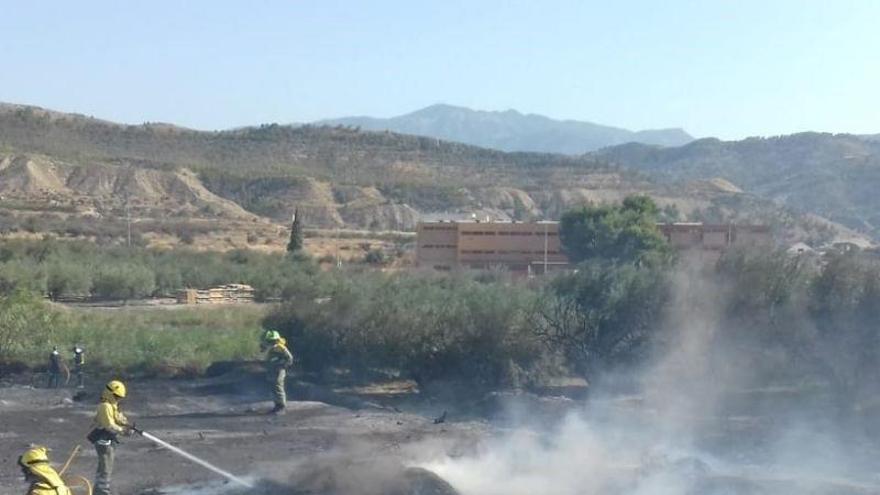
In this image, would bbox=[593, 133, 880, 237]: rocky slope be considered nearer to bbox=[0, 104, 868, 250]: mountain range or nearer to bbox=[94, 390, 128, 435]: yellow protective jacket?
bbox=[0, 104, 868, 250]: mountain range

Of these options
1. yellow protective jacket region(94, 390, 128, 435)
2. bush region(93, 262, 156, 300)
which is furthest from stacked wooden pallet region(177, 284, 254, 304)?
yellow protective jacket region(94, 390, 128, 435)

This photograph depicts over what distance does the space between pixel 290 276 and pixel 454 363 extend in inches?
1110

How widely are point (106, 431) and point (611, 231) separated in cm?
4071

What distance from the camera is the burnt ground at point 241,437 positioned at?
18.5 meters

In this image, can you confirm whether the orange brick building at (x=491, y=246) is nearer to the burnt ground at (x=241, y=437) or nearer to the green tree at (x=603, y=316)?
the green tree at (x=603, y=316)

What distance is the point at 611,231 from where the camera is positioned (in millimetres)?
55562

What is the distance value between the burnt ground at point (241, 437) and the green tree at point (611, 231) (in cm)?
2605

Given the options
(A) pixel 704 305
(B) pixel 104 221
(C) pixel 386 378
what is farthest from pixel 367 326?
(B) pixel 104 221

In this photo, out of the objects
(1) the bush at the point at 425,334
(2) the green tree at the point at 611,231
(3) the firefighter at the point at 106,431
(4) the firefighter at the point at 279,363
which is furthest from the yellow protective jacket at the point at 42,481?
(2) the green tree at the point at 611,231

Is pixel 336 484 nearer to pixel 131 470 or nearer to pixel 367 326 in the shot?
pixel 131 470

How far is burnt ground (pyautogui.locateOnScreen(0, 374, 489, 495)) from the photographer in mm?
Answer: 18484

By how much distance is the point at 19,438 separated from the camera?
23.8 meters

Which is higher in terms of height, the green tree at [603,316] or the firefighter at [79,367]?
the green tree at [603,316]

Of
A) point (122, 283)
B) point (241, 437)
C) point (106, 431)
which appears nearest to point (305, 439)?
point (241, 437)
